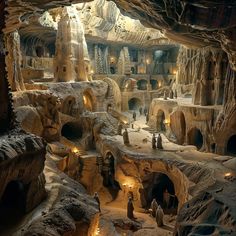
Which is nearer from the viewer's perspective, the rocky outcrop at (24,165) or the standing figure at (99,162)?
the rocky outcrop at (24,165)

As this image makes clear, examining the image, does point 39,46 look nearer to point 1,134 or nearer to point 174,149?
point 174,149

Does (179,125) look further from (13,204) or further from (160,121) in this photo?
(13,204)

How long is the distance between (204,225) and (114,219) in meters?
15.9

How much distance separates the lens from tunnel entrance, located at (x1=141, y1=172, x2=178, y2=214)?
26.4 metres

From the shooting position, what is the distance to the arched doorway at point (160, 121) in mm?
41234

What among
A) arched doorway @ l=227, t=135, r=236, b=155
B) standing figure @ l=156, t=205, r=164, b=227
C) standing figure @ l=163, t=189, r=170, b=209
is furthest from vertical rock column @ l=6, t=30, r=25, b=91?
arched doorway @ l=227, t=135, r=236, b=155

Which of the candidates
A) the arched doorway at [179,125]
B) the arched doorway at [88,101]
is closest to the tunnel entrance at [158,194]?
the arched doorway at [179,125]

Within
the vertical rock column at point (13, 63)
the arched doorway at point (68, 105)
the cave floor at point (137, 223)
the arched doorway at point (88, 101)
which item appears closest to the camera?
the cave floor at point (137, 223)

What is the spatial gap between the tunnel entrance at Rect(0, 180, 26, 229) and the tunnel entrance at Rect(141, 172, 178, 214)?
15.3 m

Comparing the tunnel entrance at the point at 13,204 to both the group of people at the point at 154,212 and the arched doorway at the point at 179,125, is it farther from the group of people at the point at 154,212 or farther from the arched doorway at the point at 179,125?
the arched doorway at the point at 179,125

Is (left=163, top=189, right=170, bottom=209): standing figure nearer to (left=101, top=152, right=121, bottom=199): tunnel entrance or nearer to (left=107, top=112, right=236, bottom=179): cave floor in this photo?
(left=107, top=112, right=236, bottom=179): cave floor

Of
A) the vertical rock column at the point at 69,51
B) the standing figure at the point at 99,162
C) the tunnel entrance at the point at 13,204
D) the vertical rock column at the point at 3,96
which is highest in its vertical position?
the vertical rock column at the point at 69,51

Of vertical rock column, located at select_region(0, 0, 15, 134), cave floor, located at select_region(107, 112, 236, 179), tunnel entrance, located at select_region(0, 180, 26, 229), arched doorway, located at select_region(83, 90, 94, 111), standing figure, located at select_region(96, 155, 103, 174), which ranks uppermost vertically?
vertical rock column, located at select_region(0, 0, 15, 134)

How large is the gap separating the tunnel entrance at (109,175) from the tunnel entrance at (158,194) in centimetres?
447
